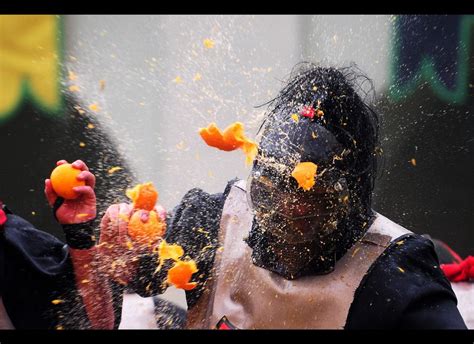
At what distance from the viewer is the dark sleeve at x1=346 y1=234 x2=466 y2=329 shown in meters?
2.21

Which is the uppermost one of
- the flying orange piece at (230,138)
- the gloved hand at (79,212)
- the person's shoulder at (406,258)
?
the flying orange piece at (230,138)

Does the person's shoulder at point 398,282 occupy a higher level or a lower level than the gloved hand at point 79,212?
lower

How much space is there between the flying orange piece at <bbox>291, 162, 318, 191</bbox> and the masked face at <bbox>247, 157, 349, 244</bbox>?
0.04 metres

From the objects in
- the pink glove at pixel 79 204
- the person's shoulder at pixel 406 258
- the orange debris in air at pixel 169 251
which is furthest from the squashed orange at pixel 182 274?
the person's shoulder at pixel 406 258

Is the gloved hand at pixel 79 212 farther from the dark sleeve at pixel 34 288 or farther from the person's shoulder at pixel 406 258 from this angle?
the person's shoulder at pixel 406 258

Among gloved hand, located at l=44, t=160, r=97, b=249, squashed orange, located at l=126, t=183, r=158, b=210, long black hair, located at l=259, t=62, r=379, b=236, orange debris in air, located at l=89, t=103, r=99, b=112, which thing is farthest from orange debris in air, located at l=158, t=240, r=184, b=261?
orange debris in air, located at l=89, t=103, r=99, b=112

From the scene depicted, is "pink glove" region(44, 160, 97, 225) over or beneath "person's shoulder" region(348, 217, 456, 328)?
over

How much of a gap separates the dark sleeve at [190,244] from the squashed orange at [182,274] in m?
0.06

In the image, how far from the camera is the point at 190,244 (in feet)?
8.57

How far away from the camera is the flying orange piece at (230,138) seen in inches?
101

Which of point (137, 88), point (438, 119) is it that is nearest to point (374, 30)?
point (438, 119)

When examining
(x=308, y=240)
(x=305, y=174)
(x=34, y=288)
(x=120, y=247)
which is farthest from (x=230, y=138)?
(x=34, y=288)

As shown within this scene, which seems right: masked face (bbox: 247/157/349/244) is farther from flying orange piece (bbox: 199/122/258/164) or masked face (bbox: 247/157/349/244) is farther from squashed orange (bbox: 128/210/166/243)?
squashed orange (bbox: 128/210/166/243)

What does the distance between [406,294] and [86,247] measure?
52.0 inches
